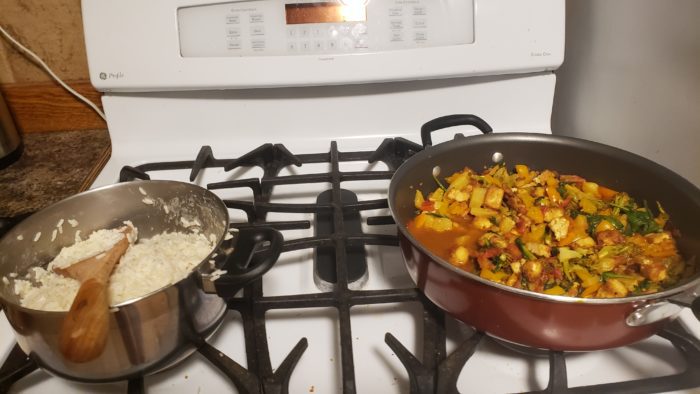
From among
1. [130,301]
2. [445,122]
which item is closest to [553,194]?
[445,122]

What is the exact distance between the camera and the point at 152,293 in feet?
1.40

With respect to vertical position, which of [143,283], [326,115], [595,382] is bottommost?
[595,382]

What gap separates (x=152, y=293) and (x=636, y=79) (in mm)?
759

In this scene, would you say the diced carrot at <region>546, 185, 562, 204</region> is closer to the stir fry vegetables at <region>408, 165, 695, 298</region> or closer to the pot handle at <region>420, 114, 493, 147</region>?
the stir fry vegetables at <region>408, 165, 695, 298</region>

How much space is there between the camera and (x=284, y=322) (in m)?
0.57

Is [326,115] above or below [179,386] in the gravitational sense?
above

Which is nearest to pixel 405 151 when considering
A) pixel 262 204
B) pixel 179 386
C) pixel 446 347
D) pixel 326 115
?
pixel 326 115

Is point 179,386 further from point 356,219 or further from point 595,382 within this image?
point 595,382

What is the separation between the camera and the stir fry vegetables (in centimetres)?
55

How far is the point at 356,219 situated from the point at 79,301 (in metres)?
0.38

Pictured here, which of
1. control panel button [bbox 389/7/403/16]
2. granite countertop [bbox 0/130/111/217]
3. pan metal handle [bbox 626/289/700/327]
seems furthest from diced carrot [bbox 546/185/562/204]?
granite countertop [bbox 0/130/111/217]

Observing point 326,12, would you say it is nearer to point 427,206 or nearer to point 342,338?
point 427,206

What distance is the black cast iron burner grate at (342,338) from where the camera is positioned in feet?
1.53

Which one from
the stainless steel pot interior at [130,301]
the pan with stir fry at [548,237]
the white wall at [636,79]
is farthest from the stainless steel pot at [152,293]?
the white wall at [636,79]
